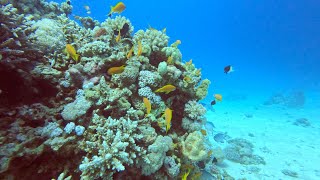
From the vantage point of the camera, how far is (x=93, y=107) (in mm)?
3844

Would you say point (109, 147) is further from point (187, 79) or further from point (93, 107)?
point (187, 79)

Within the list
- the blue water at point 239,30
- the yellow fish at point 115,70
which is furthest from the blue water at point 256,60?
the yellow fish at point 115,70

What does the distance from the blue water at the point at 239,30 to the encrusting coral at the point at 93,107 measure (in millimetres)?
72876

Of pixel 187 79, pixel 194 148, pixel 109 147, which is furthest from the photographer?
pixel 187 79

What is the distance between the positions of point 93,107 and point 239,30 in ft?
531

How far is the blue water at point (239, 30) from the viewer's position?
9688 cm

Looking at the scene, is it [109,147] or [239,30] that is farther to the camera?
[239,30]

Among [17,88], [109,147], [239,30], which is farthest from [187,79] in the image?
[239,30]

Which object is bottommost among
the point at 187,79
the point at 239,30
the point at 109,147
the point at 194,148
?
the point at 109,147

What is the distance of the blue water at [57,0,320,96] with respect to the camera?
96.9 m

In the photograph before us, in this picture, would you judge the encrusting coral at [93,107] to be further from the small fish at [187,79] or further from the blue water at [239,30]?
the blue water at [239,30]

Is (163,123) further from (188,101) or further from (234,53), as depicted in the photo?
(234,53)

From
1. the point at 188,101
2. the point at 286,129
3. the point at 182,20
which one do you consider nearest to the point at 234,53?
the point at 182,20

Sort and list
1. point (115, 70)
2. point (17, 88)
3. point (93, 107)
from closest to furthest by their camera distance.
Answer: point (17, 88), point (93, 107), point (115, 70)
